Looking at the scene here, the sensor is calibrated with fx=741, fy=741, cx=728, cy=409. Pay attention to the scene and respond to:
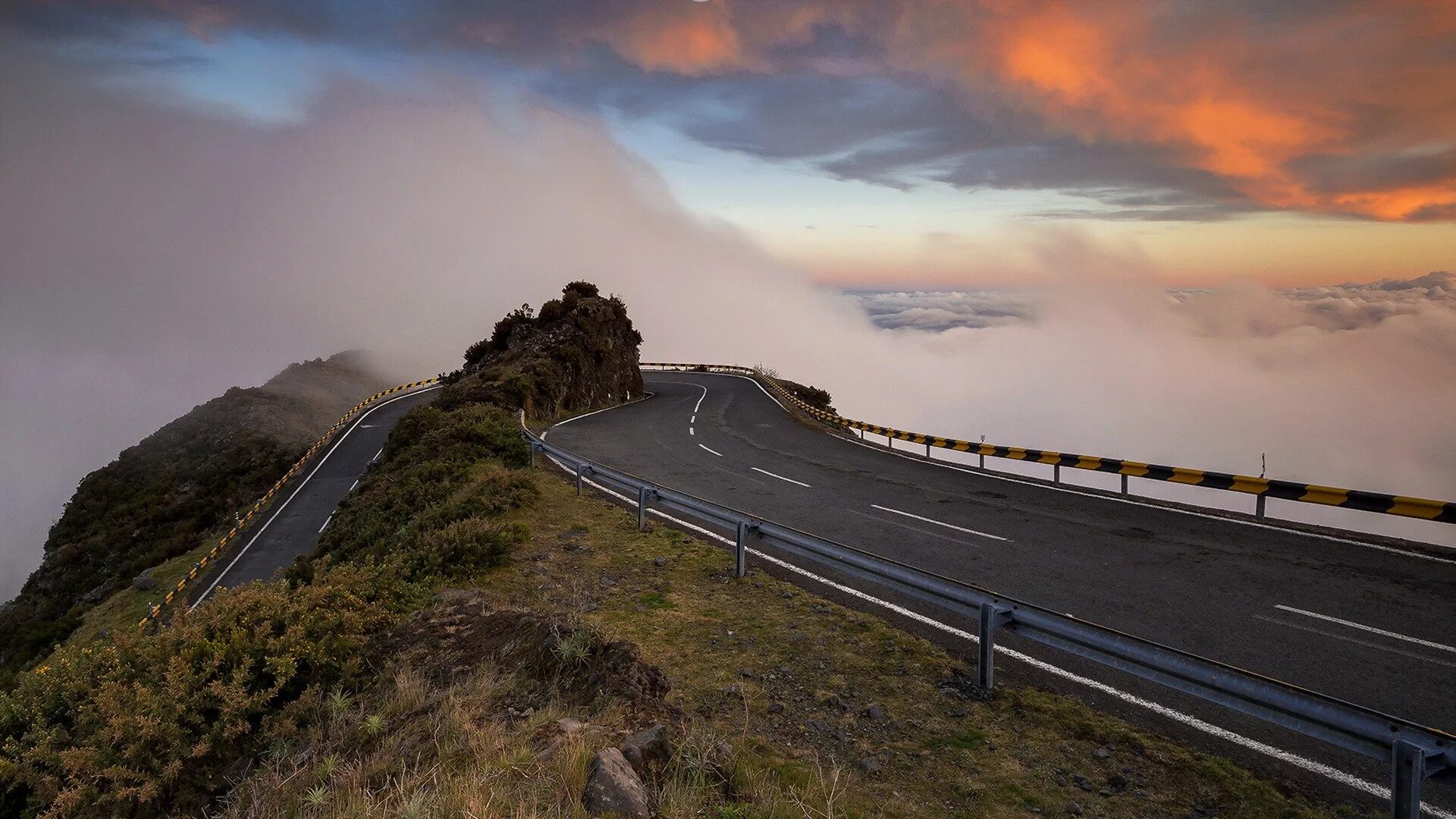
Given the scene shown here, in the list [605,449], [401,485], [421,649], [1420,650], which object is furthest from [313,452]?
[1420,650]

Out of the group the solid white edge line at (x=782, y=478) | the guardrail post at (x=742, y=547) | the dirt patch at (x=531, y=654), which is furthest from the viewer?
the solid white edge line at (x=782, y=478)

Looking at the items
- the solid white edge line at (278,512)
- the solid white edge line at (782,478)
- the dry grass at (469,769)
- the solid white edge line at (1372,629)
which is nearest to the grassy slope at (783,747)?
the dry grass at (469,769)

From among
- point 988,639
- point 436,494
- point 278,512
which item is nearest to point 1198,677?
point 988,639

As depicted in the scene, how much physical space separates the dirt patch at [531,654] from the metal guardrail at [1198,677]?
8.48 feet

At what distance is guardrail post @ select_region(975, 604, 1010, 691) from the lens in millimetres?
6145

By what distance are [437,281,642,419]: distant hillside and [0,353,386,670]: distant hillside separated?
14306 mm

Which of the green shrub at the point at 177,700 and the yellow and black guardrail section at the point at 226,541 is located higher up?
the green shrub at the point at 177,700

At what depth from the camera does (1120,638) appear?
5398 mm

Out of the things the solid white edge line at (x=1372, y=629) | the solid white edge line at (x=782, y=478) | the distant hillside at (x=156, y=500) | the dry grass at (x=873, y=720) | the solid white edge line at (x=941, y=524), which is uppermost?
the solid white edge line at (x=782, y=478)

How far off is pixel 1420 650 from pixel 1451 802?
3266mm

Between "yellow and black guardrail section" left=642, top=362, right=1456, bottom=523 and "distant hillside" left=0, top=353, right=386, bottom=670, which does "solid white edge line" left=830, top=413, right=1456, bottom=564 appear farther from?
"distant hillside" left=0, top=353, right=386, bottom=670

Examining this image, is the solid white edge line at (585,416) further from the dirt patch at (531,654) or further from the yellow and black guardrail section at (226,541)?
the dirt patch at (531,654)

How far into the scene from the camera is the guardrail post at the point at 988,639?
614 centimetres

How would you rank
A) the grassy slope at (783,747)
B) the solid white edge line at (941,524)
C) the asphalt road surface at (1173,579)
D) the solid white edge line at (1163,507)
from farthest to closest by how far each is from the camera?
the solid white edge line at (941,524)
the solid white edge line at (1163,507)
the asphalt road surface at (1173,579)
the grassy slope at (783,747)
